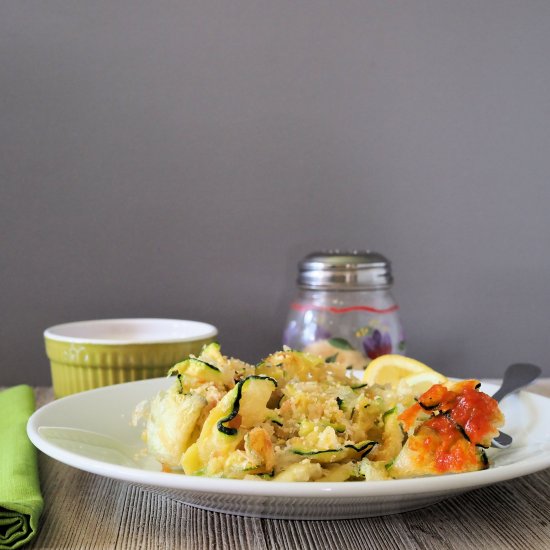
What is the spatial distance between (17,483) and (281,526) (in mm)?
254

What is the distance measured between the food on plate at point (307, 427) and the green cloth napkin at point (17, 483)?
120 millimetres

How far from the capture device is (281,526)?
25.1 inches

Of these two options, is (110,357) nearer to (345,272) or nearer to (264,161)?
(345,272)

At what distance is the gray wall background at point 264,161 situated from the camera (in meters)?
1.40

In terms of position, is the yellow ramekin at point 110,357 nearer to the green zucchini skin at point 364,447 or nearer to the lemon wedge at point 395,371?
the lemon wedge at point 395,371

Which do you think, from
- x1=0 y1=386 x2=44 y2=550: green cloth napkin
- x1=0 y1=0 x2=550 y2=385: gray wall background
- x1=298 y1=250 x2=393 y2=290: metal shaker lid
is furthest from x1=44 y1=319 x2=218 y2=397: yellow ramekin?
x1=0 y1=0 x2=550 y2=385: gray wall background

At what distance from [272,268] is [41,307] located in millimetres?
467

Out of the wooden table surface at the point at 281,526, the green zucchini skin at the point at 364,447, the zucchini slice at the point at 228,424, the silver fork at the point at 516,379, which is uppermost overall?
the zucchini slice at the point at 228,424

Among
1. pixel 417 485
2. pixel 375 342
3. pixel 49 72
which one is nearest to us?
pixel 417 485

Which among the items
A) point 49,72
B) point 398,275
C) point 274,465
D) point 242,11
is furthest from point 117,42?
point 274,465

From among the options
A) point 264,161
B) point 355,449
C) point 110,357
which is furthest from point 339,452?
point 264,161

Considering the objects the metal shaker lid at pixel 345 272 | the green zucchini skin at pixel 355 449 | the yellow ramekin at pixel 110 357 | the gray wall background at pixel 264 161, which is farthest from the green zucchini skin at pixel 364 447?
the gray wall background at pixel 264 161

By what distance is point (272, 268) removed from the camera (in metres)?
1.47

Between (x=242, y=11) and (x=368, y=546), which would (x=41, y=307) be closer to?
(x=242, y=11)
